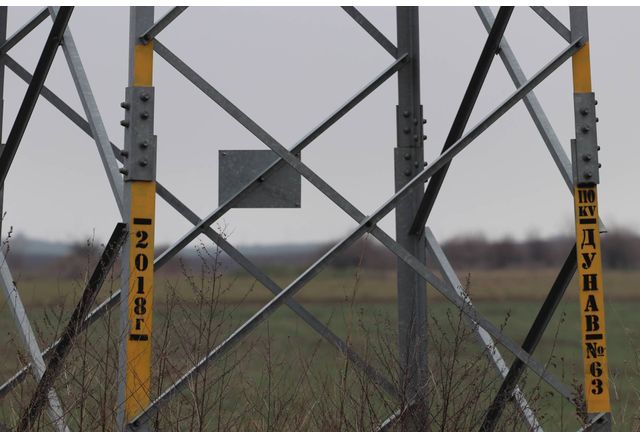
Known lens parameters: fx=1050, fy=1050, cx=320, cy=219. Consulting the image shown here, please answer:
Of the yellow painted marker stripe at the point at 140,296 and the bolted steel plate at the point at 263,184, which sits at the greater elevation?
the bolted steel plate at the point at 263,184

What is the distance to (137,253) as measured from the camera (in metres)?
7.19

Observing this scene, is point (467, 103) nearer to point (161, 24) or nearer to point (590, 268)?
point (590, 268)

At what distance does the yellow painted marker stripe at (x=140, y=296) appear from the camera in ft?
23.3

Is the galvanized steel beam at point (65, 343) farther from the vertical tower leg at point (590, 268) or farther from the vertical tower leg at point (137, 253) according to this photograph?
the vertical tower leg at point (590, 268)

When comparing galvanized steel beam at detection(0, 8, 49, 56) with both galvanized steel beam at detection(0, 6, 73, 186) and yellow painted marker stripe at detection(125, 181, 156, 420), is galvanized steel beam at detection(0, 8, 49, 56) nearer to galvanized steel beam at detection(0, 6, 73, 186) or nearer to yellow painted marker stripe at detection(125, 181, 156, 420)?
galvanized steel beam at detection(0, 6, 73, 186)

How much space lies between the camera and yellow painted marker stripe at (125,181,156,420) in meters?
7.09

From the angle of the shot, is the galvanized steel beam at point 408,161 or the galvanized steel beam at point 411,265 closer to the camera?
the galvanized steel beam at point 411,265

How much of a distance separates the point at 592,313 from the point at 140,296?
10.4 feet

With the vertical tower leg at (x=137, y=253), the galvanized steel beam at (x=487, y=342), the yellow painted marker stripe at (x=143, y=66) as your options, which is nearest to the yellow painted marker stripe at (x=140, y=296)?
the vertical tower leg at (x=137, y=253)

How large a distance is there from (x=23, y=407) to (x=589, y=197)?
14.4 ft

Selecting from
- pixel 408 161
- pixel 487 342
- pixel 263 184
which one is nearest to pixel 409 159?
pixel 408 161

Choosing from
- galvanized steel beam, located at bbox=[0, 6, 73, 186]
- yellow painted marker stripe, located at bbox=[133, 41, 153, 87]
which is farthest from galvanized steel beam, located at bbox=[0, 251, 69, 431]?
yellow painted marker stripe, located at bbox=[133, 41, 153, 87]

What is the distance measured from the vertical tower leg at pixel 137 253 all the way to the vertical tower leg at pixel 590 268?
3.00 m

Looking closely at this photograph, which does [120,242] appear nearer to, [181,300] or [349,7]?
[181,300]
